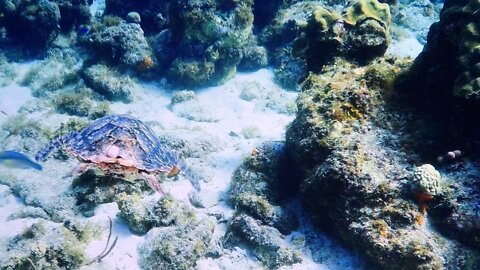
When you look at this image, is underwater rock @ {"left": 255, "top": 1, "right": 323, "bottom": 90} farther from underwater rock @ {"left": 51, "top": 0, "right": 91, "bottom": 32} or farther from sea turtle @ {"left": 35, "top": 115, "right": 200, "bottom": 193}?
underwater rock @ {"left": 51, "top": 0, "right": 91, "bottom": 32}

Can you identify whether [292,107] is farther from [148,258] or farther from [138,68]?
[148,258]

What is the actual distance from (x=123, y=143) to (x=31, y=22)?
33.9 feet

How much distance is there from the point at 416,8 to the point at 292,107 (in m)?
9.76

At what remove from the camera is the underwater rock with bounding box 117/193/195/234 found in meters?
4.97

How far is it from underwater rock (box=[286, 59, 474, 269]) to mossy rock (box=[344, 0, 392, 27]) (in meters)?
1.08

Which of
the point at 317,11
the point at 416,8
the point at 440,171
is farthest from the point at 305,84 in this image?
the point at 416,8

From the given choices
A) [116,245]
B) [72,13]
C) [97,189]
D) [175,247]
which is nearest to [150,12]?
[72,13]

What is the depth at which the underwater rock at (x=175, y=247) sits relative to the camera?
4.51 m

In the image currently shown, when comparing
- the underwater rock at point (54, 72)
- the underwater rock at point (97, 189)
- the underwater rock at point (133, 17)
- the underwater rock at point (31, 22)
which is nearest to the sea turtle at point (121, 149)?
the underwater rock at point (97, 189)

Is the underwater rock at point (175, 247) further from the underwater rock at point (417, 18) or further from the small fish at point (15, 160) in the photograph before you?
the underwater rock at point (417, 18)

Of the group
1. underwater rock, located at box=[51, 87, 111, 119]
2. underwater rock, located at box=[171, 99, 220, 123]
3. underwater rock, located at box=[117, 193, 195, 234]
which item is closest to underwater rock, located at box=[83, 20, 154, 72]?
underwater rock, located at box=[51, 87, 111, 119]

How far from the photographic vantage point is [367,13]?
6566 mm

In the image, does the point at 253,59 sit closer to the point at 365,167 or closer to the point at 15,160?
the point at 365,167

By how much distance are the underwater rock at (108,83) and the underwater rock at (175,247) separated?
6427 mm
